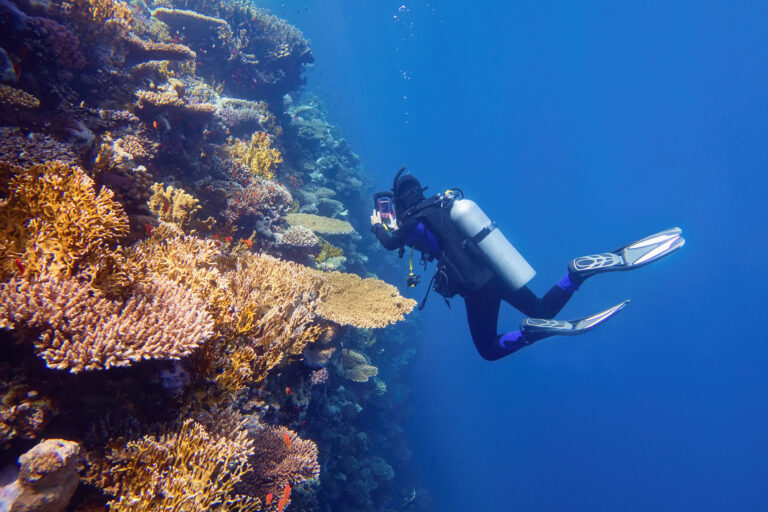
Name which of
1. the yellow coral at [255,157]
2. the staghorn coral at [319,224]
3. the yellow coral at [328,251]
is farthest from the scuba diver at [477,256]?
the staghorn coral at [319,224]

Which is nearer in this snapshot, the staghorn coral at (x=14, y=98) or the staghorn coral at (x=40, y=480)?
→ the staghorn coral at (x=40, y=480)

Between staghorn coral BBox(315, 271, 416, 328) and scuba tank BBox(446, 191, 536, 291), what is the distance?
4.90 feet

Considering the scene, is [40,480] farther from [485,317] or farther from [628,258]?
[628,258]

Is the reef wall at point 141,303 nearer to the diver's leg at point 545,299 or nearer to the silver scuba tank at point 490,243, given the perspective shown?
the silver scuba tank at point 490,243

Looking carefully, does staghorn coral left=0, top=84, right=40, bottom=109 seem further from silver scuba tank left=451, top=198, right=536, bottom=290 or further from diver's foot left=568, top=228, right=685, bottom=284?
diver's foot left=568, top=228, right=685, bottom=284

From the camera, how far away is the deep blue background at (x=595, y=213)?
45.1m

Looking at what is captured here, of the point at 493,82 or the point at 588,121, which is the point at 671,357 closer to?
the point at 588,121

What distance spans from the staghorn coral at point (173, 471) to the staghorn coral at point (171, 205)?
3.53m

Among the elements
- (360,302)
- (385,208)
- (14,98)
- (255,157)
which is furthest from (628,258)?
(14,98)

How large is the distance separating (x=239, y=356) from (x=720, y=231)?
383 ft

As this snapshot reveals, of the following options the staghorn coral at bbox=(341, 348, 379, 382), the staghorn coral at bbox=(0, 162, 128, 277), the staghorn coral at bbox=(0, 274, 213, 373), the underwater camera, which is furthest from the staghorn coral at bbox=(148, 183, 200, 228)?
the staghorn coral at bbox=(341, 348, 379, 382)

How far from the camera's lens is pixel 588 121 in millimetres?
108562

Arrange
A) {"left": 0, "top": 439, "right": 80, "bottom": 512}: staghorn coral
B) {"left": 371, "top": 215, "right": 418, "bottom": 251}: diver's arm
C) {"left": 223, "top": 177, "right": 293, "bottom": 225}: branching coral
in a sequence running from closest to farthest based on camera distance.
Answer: {"left": 0, "top": 439, "right": 80, "bottom": 512}: staghorn coral, {"left": 371, "top": 215, "right": 418, "bottom": 251}: diver's arm, {"left": 223, "top": 177, "right": 293, "bottom": 225}: branching coral

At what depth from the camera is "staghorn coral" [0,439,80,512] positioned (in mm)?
1524
